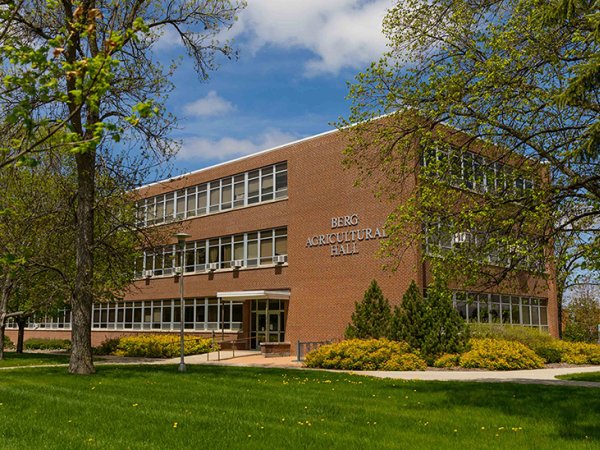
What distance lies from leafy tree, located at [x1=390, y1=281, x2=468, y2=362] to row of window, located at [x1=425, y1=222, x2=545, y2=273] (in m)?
10.1

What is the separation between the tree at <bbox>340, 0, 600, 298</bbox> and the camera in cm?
1191

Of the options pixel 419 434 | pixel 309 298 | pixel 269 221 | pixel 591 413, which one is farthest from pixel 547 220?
pixel 269 221

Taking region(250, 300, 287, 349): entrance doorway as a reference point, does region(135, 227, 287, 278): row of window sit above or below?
above

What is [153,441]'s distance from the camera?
8.57m

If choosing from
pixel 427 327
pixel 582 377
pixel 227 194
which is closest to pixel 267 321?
pixel 227 194

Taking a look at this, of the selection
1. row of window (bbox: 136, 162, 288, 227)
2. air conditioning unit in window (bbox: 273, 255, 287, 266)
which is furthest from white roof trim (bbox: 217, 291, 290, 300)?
row of window (bbox: 136, 162, 288, 227)

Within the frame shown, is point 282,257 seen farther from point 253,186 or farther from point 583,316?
point 583,316

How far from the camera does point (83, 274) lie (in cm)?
1828

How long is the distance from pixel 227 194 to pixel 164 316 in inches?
381

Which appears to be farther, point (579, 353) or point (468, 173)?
point (579, 353)

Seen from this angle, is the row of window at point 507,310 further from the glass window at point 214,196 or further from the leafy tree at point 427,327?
the glass window at point 214,196

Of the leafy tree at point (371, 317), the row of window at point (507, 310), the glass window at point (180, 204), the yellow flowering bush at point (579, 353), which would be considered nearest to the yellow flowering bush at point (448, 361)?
the leafy tree at point (371, 317)

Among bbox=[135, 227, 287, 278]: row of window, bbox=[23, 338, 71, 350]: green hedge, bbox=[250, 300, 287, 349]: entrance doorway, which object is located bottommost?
bbox=[23, 338, 71, 350]: green hedge

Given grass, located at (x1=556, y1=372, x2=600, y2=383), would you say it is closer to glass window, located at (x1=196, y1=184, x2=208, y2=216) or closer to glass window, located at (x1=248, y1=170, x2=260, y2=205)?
glass window, located at (x1=248, y1=170, x2=260, y2=205)
